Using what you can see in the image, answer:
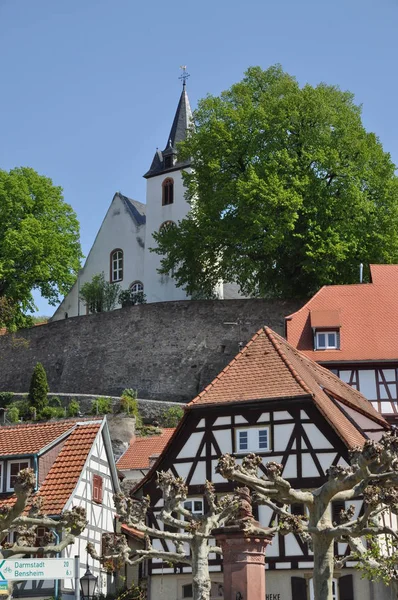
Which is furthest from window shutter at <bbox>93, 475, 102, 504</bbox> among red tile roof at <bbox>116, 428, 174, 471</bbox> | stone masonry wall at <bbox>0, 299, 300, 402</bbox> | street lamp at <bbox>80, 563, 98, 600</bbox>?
stone masonry wall at <bbox>0, 299, 300, 402</bbox>

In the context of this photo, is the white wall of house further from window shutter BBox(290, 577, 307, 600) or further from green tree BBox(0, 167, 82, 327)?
green tree BBox(0, 167, 82, 327)

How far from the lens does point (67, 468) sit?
32938mm

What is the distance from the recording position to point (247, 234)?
52094 mm

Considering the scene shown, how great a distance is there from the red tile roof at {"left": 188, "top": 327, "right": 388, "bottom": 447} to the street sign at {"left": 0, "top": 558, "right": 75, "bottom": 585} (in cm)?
1214

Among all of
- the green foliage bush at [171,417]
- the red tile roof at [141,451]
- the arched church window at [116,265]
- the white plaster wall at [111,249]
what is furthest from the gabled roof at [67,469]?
the arched church window at [116,265]

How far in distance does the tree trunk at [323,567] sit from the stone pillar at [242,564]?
89cm

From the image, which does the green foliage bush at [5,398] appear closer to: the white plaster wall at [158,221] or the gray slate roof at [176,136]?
the white plaster wall at [158,221]

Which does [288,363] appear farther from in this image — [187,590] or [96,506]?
[96,506]

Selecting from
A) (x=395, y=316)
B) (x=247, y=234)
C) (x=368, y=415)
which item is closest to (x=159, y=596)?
(x=368, y=415)

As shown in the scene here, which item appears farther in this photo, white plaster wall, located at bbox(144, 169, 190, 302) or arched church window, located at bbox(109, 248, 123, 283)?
arched church window, located at bbox(109, 248, 123, 283)

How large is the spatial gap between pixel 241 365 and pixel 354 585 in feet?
23.0

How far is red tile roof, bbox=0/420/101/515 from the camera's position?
31516 millimetres

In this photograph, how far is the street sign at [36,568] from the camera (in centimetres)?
1856

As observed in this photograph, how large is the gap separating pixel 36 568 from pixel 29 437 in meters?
15.6
